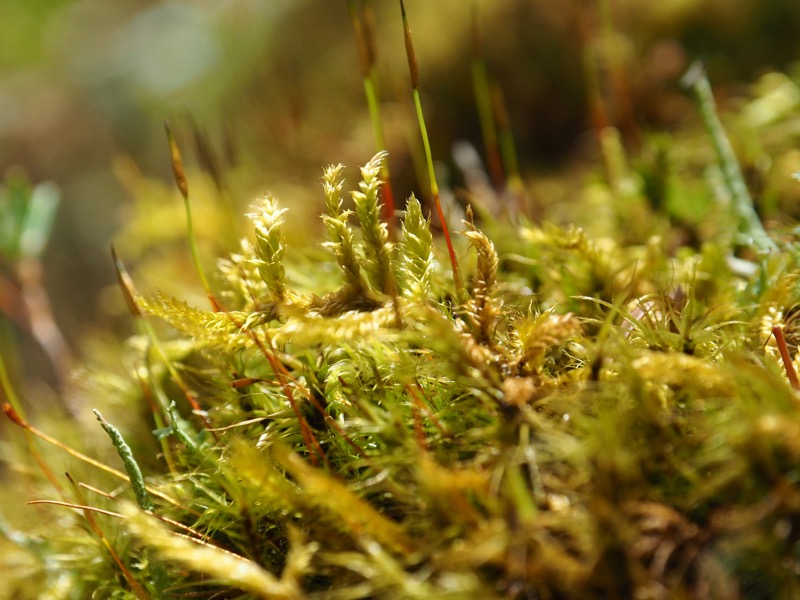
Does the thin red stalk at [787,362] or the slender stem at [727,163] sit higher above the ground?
the slender stem at [727,163]

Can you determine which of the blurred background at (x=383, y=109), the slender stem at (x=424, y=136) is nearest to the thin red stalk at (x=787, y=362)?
the slender stem at (x=424, y=136)

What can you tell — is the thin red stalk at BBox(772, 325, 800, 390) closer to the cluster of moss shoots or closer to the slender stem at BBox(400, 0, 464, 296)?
the cluster of moss shoots

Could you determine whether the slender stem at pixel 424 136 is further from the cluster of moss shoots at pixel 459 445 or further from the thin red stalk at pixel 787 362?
the thin red stalk at pixel 787 362

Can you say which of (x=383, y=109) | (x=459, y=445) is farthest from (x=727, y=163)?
(x=383, y=109)

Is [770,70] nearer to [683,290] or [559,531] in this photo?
[683,290]

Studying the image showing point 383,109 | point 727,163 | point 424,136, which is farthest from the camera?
point 383,109

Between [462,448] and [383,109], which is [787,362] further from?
[383,109]

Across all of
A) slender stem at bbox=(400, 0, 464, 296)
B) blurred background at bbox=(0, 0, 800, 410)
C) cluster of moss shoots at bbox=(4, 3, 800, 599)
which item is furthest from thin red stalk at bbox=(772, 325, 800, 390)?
blurred background at bbox=(0, 0, 800, 410)

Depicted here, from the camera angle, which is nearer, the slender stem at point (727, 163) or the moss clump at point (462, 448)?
the moss clump at point (462, 448)
